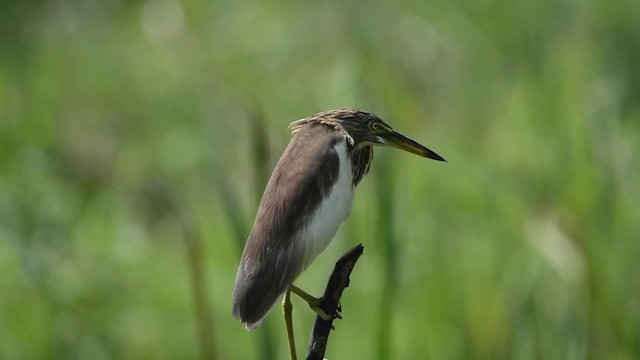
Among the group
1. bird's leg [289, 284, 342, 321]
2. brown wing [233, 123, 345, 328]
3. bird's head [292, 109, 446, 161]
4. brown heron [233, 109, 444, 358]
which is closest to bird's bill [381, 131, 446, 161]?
bird's head [292, 109, 446, 161]

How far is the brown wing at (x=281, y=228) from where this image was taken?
2.34 metres

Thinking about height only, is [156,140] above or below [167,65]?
below

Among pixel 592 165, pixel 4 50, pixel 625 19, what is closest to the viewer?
pixel 592 165

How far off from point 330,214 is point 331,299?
17 cm

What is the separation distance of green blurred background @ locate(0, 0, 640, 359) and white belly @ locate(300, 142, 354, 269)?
0.44 m

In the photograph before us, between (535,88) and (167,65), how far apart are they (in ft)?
7.25

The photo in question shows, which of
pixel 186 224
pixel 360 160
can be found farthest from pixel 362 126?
pixel 186 224

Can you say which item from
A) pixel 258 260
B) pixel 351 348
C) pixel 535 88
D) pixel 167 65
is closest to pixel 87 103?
pixel 167 65

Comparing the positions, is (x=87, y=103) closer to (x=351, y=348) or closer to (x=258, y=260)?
(x=351, y=348)

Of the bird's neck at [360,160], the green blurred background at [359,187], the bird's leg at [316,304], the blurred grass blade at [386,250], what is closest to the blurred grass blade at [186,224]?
the green blurred background at [359,187]

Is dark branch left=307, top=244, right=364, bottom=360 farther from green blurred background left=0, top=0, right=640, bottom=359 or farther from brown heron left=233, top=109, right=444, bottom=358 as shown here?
green blurred background left=0, top=0, right=640, bottom=359

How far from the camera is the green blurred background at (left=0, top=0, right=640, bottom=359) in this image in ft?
13.6

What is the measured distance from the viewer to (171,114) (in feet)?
21.9

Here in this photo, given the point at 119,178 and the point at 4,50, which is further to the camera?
the point at 4,50
